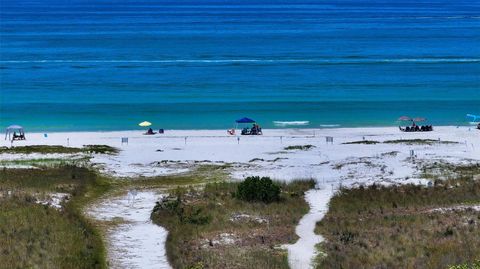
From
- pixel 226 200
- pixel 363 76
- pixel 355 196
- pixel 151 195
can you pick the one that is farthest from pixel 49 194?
pixel 363 76

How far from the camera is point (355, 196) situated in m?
35.5

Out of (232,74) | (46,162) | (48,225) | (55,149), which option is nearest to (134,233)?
(48,225)

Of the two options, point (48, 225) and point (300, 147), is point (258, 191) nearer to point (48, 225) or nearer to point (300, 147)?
point (48, 225)

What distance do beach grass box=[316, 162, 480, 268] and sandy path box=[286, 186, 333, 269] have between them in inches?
11.8

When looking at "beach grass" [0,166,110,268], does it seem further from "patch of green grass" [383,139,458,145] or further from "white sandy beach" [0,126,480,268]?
"patch of green grass" [383,139,458,145]

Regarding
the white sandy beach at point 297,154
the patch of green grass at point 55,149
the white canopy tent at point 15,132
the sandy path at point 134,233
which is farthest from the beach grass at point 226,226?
the white canopy tent at point 15,132

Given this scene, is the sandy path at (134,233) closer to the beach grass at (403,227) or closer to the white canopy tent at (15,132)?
the beach grass at (403,227)

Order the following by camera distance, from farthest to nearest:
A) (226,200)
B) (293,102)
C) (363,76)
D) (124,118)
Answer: (363,76), (293,102), (124,118), (226,200)

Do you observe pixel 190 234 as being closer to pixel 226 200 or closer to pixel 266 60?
pixel 226 200

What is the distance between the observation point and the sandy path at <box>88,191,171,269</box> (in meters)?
25.9

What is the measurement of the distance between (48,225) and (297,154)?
22425 millimetres

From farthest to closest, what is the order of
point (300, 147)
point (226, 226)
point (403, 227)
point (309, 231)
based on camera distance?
point (300, 147) < point (226, 226) < point (309, 231) < point (403, 227)

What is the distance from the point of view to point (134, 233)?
29.5m

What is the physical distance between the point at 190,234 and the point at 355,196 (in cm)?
919
